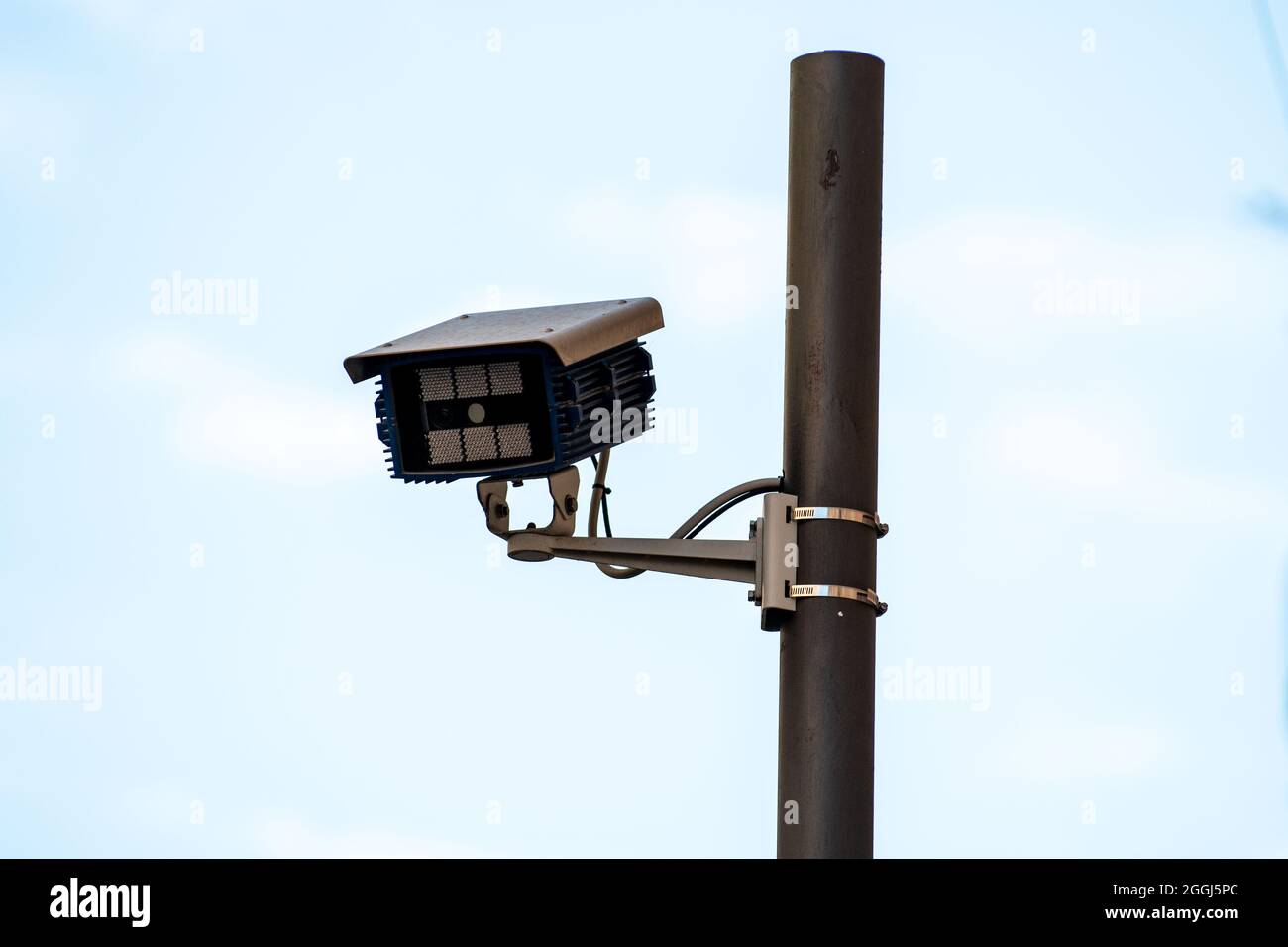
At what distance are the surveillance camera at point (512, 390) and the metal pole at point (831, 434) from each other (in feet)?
1.86

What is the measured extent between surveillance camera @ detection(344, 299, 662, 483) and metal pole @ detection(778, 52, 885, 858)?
0.57 meters

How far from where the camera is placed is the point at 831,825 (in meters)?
7.59

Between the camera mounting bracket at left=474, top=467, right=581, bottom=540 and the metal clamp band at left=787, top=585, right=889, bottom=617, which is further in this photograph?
the camera mounting bracket at left=474, top=467, right=581, bottom=540

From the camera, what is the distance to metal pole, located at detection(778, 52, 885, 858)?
301 inches

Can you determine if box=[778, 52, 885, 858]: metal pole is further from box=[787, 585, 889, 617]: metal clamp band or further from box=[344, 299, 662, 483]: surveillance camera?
box=[344, 299, 662, 483]: surveillance camera

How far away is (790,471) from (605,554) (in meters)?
0.63

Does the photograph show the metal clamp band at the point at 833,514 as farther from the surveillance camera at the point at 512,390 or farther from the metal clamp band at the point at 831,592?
the surveillance camera at the point at 512,390

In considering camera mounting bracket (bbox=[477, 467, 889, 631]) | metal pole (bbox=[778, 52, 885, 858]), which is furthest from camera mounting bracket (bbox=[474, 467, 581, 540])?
metal pole (bbox=[778, 52, 885, 858])

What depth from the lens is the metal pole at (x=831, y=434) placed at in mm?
7645

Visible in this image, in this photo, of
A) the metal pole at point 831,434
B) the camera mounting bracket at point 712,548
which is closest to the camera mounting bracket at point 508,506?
the camera mounting bracket at point 712,548

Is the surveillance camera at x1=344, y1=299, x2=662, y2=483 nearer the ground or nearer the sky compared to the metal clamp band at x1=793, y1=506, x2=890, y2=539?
nearer the sky
